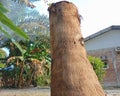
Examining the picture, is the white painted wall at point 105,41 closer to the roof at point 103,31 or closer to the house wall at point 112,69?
the roof at point 103,31

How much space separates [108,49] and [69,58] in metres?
21.2

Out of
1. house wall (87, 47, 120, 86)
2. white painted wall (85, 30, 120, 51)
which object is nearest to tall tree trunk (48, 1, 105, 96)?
house wall (87, 47, 120, 86)

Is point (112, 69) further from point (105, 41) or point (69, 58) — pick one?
point (69, 58)

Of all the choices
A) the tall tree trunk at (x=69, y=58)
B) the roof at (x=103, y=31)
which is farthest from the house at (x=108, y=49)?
the tall tree trunk at (x=69, y=58)

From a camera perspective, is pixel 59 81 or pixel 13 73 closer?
pixel 59 81

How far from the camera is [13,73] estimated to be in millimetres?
15195

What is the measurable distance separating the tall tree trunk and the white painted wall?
21.1m

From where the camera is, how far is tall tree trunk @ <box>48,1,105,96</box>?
1.77 m

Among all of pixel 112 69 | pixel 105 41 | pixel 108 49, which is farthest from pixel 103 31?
pixel 112 69

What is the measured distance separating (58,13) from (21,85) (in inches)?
517

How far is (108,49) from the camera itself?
2281 cm

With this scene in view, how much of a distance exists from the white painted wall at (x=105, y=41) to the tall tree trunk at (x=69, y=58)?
2112 centimetres

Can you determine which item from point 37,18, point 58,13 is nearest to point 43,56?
point 37,18

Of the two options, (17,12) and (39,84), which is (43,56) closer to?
(39,84)
